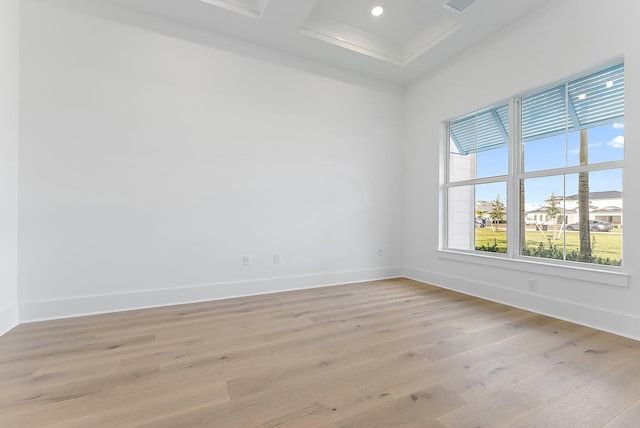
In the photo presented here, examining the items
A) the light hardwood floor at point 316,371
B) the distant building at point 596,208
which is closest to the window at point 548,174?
the distant building at point 596,208

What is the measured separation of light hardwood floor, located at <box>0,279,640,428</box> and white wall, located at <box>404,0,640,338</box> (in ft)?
0.98

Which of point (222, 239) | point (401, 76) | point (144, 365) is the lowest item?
point (144, 365)

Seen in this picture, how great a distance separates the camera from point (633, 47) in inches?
90.1

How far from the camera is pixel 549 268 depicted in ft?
9.09

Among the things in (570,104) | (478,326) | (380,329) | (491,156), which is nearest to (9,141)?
(380,329)

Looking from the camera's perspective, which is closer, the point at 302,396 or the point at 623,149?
the point at 302,396

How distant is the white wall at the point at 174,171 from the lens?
2.61 m

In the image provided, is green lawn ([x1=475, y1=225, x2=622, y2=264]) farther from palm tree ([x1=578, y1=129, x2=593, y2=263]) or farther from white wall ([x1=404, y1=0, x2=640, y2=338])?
white wall ([x1=404, y1=0, x2=640, y2=338])

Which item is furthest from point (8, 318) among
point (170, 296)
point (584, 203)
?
point (584, 203)

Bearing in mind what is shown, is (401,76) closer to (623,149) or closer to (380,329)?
(623,149)

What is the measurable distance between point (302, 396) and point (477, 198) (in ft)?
11.0

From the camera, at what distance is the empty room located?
5.25ft

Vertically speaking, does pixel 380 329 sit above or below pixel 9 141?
below

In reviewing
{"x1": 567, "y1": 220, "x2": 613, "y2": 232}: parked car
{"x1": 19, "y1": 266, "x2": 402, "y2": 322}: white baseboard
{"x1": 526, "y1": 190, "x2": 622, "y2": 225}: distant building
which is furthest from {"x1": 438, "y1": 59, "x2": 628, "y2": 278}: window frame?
{"x1": 19, "y1": 266, "x2": 402, "y2": 322}: white baseboard
